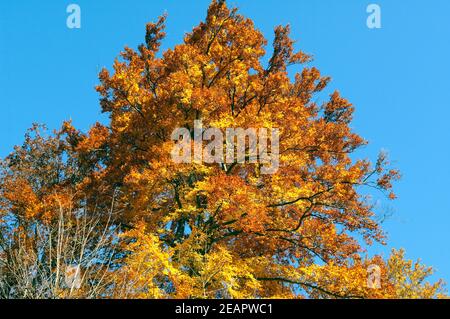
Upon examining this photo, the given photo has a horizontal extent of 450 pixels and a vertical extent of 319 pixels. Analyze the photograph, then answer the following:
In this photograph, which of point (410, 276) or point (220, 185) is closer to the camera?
point (220, 185)

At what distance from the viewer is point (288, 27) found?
24203mm

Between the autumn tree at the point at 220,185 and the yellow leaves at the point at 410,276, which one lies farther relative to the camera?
the yellow leaves at the point at 410,276

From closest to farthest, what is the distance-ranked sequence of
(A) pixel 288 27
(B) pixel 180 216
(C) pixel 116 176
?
(B) pixel 180 216 → (C) pixel 116 176 → (A) pixel 288 27

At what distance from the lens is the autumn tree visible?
17.8 meters

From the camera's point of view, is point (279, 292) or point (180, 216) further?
point (180, 216)

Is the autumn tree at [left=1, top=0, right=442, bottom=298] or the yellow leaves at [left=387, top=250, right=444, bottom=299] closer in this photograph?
the autumn tree at [left=1, top=0, right=442, bottom=298]

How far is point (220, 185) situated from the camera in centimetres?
1734

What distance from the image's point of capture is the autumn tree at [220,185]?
17797mm
